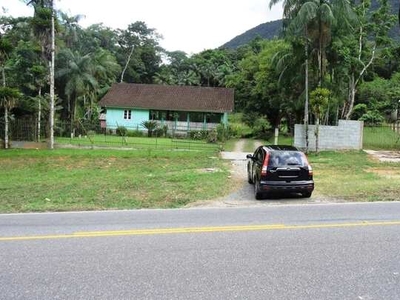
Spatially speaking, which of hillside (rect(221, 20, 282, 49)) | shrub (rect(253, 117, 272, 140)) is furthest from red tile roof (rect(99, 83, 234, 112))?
hillside (rect(221, 20, 282, 49))

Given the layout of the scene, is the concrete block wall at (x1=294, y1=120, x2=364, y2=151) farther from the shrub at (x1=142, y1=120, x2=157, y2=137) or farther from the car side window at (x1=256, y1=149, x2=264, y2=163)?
the shrub at (x1=142, y1=120, x2=157, y2=137)

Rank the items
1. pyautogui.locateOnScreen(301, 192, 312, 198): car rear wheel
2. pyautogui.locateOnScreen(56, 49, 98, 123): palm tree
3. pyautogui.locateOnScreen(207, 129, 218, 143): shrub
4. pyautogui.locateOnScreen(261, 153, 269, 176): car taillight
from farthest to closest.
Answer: pyautogui.locateOnScreen(56, 49, 98, 123): palm tree
pyautogui.locateOnScreen(207, 129, 218, 143): shrub
pyautogui.locateOnScreen(301, 192, 312, 198): car rear wheel
pyautogui.locateOnScreen(261, 153, 269, 176): car taillight

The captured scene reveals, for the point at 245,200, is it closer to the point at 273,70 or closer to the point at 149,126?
the point at 273,70

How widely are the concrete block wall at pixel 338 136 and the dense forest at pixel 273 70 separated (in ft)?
4.09

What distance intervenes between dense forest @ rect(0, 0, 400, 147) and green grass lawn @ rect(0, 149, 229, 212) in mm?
6590

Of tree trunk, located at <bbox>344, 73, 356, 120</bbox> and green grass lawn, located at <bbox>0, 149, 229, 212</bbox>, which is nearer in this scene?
green grass lawn, located at <bbox>0, 149, 229, 212</bbox>

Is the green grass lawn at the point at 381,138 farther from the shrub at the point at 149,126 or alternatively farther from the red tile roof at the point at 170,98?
the shrub at the point at 149,126

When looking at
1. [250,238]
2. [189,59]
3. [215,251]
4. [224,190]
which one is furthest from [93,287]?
[189,59]

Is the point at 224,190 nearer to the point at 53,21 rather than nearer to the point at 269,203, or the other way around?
the point at 269,203

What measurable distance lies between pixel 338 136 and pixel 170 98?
Result: 81.8ft

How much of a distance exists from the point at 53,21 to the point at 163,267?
950 inches

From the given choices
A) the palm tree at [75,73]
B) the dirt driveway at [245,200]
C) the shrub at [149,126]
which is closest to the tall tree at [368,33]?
the dirt driveway at [245,200]

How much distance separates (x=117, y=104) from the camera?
46.7m

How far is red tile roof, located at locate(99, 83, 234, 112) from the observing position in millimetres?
45281
